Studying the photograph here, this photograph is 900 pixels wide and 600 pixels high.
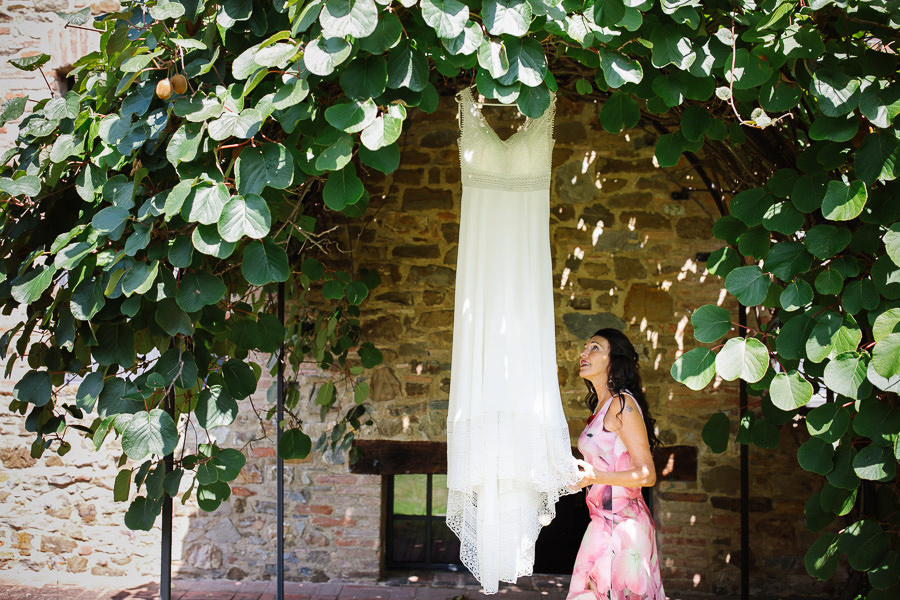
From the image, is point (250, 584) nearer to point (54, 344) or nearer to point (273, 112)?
point (54, 344)

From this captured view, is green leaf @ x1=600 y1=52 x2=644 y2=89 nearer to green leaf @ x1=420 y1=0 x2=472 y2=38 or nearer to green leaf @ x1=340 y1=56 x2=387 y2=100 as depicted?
green leaf @ x1=420 y1=0 x2=472 y2=38

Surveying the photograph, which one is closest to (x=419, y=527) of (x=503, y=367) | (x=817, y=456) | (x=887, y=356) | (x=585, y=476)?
(x=585, y=476)

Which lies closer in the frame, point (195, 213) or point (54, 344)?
point (195, 213)

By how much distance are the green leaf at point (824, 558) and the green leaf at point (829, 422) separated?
1.10ft

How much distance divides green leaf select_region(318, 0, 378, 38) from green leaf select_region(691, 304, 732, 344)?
1151 millimetres

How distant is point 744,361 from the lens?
1.92m

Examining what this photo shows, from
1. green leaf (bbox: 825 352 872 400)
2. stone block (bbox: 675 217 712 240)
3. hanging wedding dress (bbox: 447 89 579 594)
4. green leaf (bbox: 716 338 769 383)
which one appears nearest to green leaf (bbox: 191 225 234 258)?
hanging wedding dress (bbox: 447 89 579 594)

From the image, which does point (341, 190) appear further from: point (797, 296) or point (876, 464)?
point (876, 464)

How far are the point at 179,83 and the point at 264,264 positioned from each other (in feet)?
1.77

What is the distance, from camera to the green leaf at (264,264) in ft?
6.20

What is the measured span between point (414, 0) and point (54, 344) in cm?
147

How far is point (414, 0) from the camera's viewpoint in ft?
5.74

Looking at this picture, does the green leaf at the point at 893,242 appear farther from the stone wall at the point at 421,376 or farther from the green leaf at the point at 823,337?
the stone wall at the point at 421,376

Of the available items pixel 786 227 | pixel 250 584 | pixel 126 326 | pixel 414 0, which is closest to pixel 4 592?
pixel 250 584
